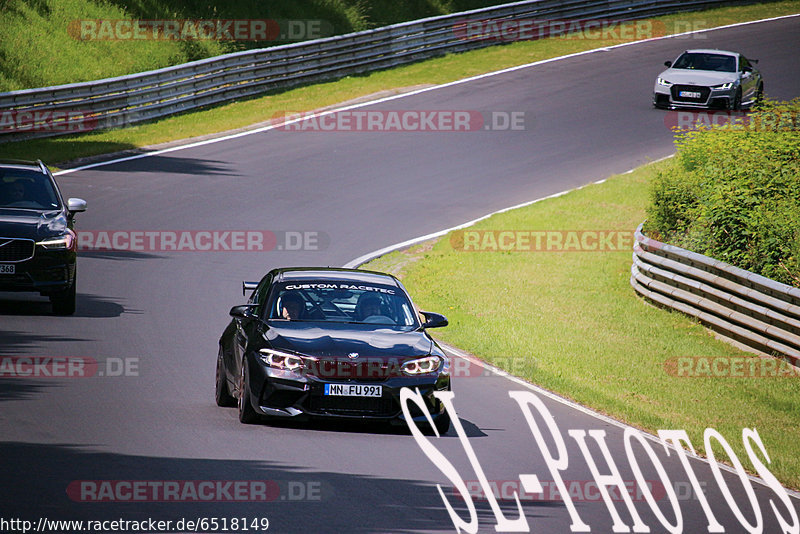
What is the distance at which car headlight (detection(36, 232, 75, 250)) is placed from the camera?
1641 centimetres

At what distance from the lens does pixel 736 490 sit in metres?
10.3

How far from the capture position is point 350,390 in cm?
1086

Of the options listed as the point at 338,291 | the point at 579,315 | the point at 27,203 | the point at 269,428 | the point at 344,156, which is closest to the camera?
the point at 269,428

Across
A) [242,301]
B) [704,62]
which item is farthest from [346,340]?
[704,62]

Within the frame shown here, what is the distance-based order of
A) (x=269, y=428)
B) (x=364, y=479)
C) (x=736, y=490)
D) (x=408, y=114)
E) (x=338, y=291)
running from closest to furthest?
1. (x=364, y=479)
2. (x=736, y=490)
3. (x=269, y=428)
4. (x=338, y=291)
5. (x=408, y=114)

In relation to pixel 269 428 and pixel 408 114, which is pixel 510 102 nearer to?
pixel 408 114

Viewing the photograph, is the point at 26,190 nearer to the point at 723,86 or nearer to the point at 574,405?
the point at 574,405

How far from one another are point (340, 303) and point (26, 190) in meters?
7.02

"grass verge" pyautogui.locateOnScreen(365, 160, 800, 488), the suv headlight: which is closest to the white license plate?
"grass verge" pyautogui.locateOnScreen(365, 160, 800, 488)

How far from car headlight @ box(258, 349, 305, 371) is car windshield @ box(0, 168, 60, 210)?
749 centimetres

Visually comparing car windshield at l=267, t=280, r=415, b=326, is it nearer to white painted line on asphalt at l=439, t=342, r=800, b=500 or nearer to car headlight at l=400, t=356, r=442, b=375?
car headlight at l=400, t=356, r=442, b=375

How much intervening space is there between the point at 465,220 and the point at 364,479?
54.5 feet

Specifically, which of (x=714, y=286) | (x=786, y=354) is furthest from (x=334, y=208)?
(x=786, y=354)

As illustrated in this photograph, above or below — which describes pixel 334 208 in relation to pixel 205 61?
below
